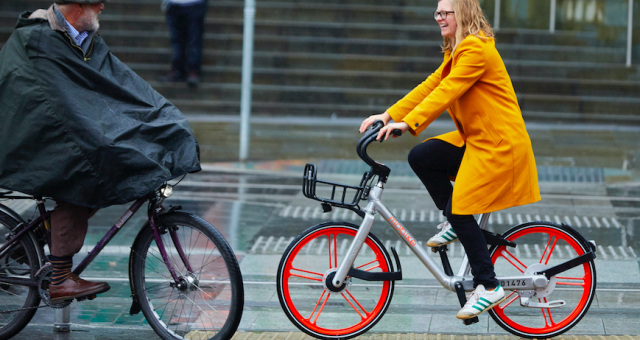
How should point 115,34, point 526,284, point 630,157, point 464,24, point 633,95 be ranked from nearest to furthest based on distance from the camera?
point 464,24
point 526,284
point 630,157
point 633,95
point 115,34

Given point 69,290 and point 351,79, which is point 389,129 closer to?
point 69,290

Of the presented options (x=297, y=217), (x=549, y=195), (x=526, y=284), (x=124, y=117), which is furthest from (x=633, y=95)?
(x=124, y=117)

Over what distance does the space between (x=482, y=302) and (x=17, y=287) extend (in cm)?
230

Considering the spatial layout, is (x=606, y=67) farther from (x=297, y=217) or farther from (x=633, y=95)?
Result: (x=297, y=217)

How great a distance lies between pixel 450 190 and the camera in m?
4.12

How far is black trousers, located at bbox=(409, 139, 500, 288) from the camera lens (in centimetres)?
398

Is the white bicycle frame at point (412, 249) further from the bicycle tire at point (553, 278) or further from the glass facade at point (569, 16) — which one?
the glass facade at point (569, 16)

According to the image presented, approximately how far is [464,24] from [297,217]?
153 inches

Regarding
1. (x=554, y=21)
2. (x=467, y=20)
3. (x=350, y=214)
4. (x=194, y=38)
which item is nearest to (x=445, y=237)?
(x=467, y=20)

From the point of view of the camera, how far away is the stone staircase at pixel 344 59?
12.8 metres

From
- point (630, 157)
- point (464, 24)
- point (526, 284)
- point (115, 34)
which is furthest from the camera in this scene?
point (115, 34)

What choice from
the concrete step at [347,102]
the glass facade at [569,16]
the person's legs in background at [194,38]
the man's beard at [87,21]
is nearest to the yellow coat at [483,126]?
the man's beard at [87,21]

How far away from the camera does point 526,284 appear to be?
13.5 feet

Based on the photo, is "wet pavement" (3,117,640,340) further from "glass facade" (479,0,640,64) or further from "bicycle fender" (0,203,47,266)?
"glass facade" (479,0,640,64)
